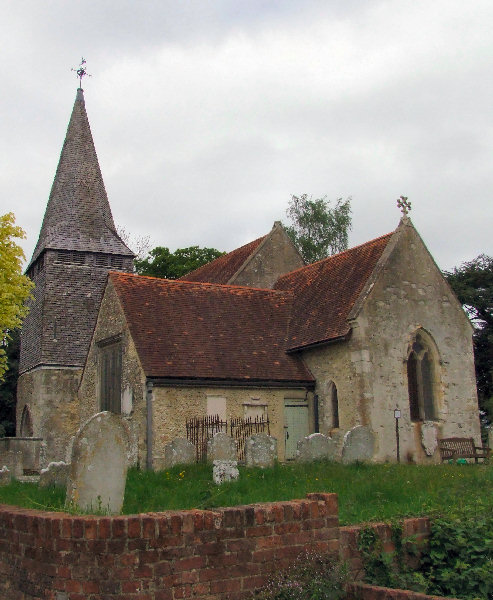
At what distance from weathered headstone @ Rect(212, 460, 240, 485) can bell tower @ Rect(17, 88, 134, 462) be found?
1561 cm

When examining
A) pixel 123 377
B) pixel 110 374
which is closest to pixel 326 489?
pixel 123 377

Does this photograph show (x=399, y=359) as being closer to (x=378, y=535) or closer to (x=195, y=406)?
(x=195, y=406)

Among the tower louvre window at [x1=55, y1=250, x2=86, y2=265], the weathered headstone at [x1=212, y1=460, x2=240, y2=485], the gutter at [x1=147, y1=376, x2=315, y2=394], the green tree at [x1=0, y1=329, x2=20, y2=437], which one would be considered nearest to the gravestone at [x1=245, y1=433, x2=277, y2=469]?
the weathered headstone at [x1=212, y1=460, x2=240, y2=485]

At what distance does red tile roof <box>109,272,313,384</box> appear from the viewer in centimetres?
2034

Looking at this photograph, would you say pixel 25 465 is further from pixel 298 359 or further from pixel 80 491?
pixel 80 491

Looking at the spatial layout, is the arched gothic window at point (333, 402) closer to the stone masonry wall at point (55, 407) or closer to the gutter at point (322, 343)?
A: the gutter at point (322, 343)

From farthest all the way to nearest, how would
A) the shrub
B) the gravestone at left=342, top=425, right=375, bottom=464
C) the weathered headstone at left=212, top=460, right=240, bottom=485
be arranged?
the gravestone at left=342, top=425, right=375, bottom=464 < the weathered headstone at left=212, top=460, right=240, bottom=485 < the shrub

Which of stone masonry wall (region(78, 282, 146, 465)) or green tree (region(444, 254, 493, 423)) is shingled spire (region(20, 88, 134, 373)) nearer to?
stone masonry wall (region(78, 282, 146, 465))

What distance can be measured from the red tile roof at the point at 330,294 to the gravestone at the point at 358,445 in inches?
159

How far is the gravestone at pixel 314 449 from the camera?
16844 mm

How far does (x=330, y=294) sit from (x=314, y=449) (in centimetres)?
752

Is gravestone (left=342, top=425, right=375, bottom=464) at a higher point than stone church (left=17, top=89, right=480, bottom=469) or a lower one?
lower

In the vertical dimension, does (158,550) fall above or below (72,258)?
below

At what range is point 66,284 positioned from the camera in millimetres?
32031
